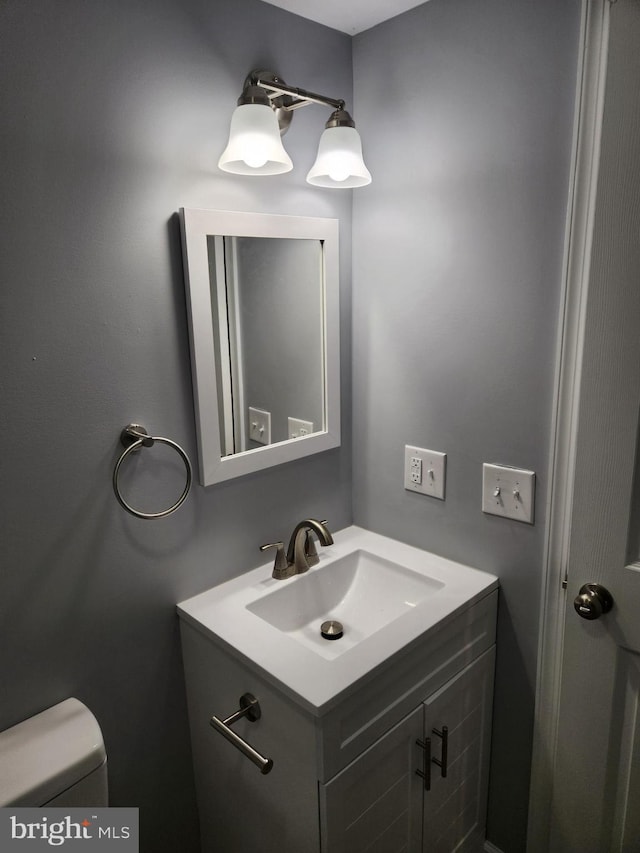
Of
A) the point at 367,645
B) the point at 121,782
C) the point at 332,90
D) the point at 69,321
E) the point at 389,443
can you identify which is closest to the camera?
the point at 69,321

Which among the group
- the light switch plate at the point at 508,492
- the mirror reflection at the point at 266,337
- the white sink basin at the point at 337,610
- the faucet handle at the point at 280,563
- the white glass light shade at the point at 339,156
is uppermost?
the white glass light shade at the point at 339,156

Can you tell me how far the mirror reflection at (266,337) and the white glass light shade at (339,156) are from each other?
192mm

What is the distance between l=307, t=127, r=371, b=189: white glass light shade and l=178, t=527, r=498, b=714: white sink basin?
0.94m

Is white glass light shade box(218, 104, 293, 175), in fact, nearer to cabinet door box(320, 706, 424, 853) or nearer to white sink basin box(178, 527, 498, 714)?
white sink basin box(178, 527, 498, 714)

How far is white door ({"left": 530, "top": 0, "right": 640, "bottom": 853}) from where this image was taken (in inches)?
39.9

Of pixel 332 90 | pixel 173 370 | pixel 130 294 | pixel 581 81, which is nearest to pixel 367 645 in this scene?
pixel 173 370

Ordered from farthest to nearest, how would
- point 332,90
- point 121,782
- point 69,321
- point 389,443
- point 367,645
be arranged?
1. point 389,443
2. point 332,90
3. point 121,782
4. point 367,645
5. point 69,321

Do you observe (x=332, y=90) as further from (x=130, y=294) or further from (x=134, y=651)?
(x=134, y=651)

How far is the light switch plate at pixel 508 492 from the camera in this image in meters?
1.31

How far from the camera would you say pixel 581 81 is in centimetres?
108

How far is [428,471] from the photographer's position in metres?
1.50

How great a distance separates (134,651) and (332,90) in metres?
1.40

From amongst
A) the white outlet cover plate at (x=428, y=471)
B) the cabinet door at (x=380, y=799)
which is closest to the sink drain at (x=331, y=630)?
the cabinet door at (x=380, y=799)

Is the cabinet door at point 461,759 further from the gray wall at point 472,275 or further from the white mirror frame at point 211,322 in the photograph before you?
the white mirror frame at point 211,322
